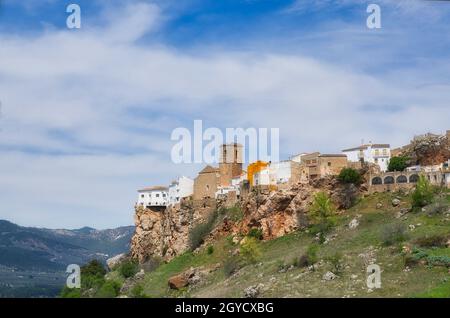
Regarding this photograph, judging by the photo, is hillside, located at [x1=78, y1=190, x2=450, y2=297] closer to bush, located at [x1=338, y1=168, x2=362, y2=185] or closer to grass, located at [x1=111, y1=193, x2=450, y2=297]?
grass, located at [x1=111, y1=193, x2=450, y2=297]

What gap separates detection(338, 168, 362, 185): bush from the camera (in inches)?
1236

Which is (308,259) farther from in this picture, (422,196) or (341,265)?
(422,196)

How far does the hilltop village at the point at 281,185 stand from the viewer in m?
31.4

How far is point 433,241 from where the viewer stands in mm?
21719

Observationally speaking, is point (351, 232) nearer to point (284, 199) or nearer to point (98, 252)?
point (284, 199)

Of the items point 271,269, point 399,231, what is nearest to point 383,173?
point 399,231

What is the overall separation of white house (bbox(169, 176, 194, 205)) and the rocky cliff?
98 centimetres

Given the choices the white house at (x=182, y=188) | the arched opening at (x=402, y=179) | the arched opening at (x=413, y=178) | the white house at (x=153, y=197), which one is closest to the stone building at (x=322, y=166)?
the arched opening at (x=402, y=179)

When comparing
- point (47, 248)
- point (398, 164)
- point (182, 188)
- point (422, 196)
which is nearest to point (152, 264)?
point (182, 188)
